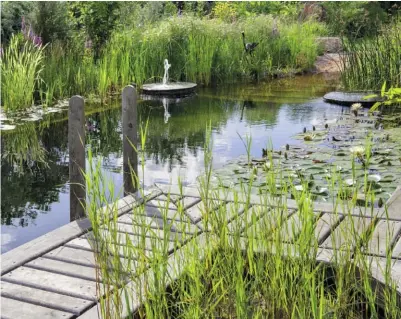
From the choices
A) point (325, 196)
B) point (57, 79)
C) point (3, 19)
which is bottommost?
point (325, 196)

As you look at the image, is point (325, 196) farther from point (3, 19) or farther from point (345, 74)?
point (3, 19)

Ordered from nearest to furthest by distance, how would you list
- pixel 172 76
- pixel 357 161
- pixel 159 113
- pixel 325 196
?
pixel 325 196 < pixel 357 161 < pixel 159 113 < pixel 172 76

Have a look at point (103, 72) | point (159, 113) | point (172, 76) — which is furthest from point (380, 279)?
point (172, 76)

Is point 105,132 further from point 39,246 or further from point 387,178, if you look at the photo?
point 39,246

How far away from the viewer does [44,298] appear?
3148mm

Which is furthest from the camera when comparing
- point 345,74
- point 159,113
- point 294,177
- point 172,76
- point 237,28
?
point 237,28

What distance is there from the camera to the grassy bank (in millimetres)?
8781

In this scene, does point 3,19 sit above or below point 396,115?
above

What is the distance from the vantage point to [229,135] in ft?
25.1

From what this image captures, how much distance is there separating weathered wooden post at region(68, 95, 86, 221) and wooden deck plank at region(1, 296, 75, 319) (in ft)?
3.73

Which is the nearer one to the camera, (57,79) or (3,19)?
(57,79)

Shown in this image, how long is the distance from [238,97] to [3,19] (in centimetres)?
434

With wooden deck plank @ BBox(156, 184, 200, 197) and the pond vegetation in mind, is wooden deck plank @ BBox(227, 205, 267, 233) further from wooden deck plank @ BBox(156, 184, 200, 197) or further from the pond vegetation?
wooden deck plank @ BBox(156, 184, 200, 197)

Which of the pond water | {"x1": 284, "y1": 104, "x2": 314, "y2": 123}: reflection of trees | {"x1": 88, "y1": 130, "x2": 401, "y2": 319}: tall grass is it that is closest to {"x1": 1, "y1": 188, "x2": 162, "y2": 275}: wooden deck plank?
the pond water
